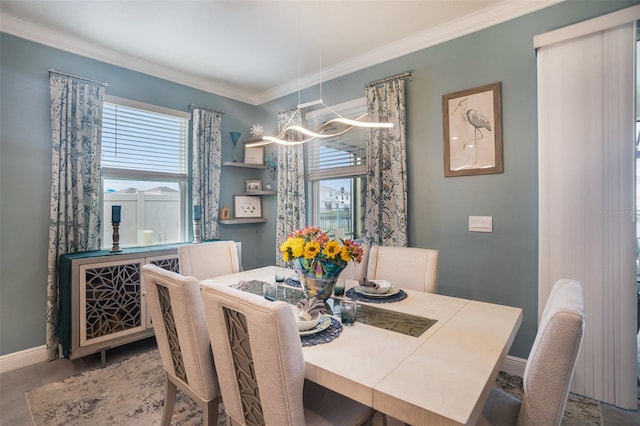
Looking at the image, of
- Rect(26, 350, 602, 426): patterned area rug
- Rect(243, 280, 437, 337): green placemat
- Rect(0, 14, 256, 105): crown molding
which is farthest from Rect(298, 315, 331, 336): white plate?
Rect(0, 14, 256, 105): crown molding

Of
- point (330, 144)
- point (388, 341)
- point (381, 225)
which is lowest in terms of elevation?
point (388, 341)

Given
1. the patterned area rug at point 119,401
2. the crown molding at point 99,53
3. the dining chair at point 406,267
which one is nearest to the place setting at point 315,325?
the dining chair at point 406,267

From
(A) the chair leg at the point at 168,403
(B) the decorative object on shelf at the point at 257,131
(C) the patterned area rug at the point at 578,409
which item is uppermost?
(B) the decorative object on shelf at the point at 257,131

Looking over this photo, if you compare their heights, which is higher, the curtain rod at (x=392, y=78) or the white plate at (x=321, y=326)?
the curtain rod at (x=392, y=78)

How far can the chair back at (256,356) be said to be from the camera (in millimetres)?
971

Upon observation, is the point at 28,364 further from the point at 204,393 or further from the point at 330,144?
the point at 330,144

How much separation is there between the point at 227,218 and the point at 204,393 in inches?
106

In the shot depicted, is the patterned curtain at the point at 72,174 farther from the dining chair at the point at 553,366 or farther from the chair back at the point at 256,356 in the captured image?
the dining chair at the point at 553,366

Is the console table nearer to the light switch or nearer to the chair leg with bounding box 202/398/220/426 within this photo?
the chair leg with bounding box 202/398/220/426

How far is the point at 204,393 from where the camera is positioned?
1401 mm

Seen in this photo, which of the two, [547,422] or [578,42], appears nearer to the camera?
[547,422]

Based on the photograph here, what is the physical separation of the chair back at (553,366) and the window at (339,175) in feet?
7.71

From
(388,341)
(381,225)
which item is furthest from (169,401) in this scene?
(381,225)

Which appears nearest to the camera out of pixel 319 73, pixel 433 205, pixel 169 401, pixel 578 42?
pixel 169 401
